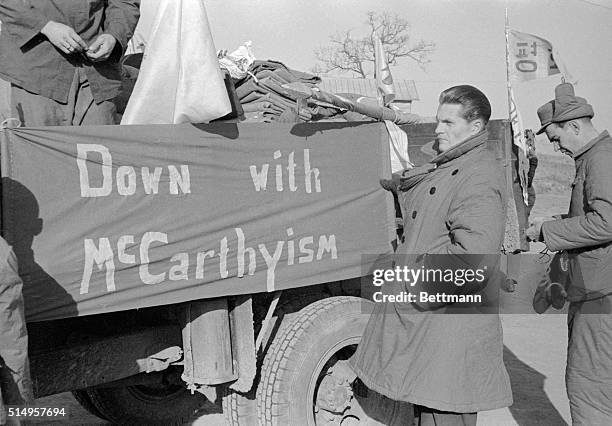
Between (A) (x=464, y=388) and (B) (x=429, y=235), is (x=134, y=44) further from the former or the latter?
(A) (x=464, y=388)

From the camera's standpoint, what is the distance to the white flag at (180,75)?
11.1 feet

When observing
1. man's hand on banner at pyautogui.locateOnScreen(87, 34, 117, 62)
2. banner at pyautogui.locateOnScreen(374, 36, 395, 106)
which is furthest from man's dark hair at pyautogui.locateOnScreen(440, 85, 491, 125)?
banner at pyautogui.locateOnScreen(374, 36, 395, 106)

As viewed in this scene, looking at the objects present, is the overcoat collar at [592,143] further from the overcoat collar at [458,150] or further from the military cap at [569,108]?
the overcoat collar at [458,150]

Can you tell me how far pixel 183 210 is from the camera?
10.8 ft

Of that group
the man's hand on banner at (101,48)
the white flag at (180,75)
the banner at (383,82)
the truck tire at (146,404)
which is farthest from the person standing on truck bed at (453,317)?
the banner at (383,82)

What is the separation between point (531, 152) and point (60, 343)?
4.96 m

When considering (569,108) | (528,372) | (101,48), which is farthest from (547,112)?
(528,372)

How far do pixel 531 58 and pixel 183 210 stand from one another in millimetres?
4689

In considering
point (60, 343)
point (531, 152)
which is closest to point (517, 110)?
point (531, 152)

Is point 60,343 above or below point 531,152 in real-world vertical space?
below

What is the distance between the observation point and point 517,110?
7102mm

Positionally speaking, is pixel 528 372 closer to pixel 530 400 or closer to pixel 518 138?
pixel 530 400

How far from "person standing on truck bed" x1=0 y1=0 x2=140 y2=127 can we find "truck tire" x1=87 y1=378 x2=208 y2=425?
1937 millimetres

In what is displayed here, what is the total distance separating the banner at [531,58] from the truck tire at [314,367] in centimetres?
340
